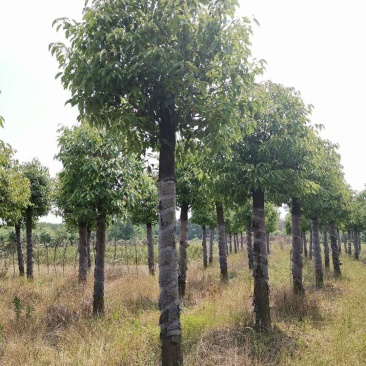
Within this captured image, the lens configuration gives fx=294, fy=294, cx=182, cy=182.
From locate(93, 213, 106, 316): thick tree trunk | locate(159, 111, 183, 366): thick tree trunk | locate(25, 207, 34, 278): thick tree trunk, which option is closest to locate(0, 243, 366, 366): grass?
locate(93, 213, 106, 316): thick tree trunk

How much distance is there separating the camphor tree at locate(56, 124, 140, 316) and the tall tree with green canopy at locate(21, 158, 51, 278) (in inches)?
347

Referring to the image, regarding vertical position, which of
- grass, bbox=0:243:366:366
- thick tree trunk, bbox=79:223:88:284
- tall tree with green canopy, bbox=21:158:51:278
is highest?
tall tree with green canopy, bbox=21:158:51:278

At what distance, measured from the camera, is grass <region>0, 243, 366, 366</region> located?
18.3 feet

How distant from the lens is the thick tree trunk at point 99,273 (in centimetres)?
915

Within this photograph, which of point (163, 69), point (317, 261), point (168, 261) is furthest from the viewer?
point (317, 261)

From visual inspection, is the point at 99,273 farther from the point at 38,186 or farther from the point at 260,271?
the point at 38,186

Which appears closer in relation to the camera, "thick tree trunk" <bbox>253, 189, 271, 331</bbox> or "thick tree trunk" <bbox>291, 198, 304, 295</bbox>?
"thick tree trunk" <bbox>253, 189, 271, 331</bbox>

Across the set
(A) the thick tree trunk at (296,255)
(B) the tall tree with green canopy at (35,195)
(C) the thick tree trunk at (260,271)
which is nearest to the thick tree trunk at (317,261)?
(A) the thick tree trunk at (296,255)

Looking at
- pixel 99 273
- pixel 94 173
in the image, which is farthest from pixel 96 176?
pixel 99 273

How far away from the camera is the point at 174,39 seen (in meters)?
4.32

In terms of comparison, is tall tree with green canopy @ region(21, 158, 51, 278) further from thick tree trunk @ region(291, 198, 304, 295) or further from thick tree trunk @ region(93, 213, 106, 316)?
thick tree trunk @ region(291, 198, 304, 295)

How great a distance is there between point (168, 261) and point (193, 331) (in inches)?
146

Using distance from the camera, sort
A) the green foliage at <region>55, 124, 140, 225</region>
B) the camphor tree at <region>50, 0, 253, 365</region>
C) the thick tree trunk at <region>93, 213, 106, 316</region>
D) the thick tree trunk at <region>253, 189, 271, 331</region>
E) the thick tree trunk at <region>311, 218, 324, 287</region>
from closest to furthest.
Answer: the camphor tree at <region>50, 0, 253, 365</region>, the thick tree trunk at <region>253, 189, 271, 331</region>, the green foliage at <region>55, 124, 140, 225</region>, the thick tree trunk at <region>93, 213, 106, 316</region>, the thick tree trunk at <region>311, 218, 324, 287</region>

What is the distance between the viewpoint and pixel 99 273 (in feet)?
30.7
